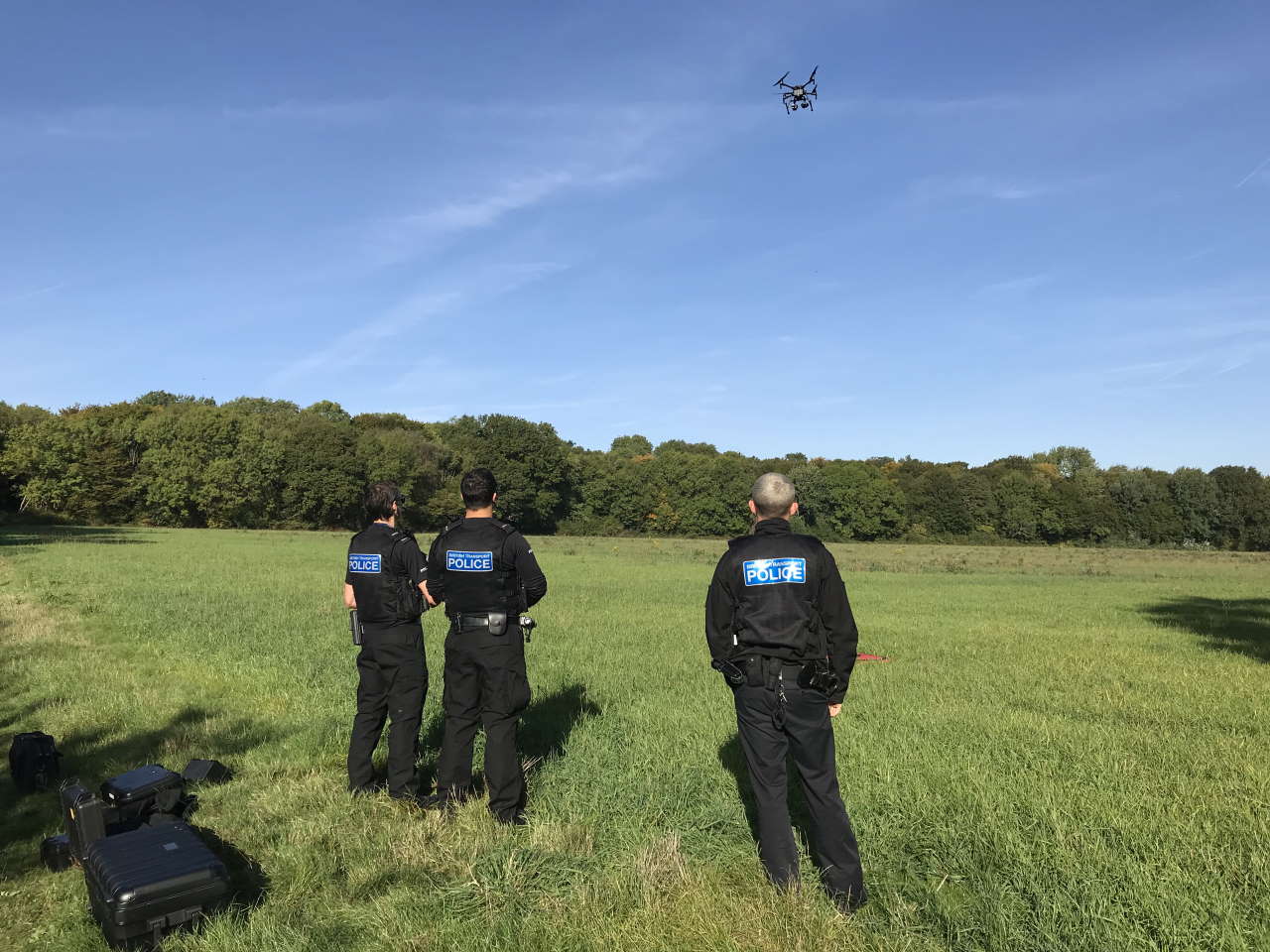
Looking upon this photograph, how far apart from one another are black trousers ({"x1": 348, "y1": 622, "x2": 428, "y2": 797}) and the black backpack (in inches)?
108

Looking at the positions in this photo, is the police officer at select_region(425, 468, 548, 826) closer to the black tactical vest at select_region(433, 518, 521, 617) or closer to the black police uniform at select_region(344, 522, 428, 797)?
the black tactical vest at select_region(433, 518, 521, 617)

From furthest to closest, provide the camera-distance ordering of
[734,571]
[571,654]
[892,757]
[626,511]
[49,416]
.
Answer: [626,511] < [49,416] < [571,654] < [892,757] < [734,571]

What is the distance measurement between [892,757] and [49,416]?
3665 inches

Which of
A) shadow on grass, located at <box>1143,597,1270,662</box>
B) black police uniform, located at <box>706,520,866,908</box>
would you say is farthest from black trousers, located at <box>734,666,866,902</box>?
shadow on grass, located at <box>1143,597,1270,662</box>

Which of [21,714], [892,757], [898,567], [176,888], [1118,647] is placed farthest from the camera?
[898,567]

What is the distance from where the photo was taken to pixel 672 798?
593 centimetres

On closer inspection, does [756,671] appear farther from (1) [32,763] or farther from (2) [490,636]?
(1) [32,763]

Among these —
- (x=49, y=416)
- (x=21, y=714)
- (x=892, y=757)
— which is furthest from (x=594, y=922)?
(x=49, y=416)

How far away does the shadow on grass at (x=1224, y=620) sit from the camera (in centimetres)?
1528

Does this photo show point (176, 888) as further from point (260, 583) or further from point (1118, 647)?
point (260, 583)

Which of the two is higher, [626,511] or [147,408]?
[147,408]

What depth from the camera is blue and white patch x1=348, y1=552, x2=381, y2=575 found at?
19.5ft

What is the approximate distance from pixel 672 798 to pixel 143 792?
12.0ft

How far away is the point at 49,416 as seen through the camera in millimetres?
77062
